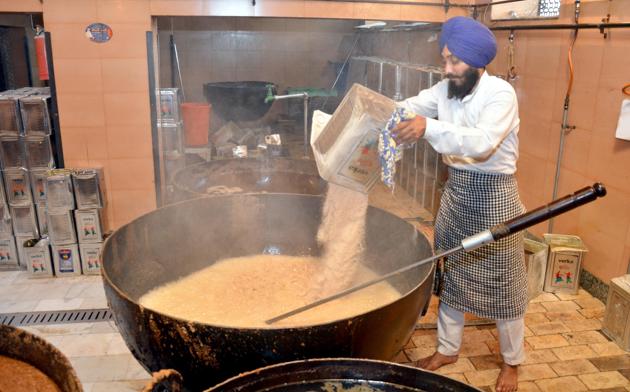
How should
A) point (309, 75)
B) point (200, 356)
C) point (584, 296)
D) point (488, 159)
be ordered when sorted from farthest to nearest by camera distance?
point (309, 75), point (584, 296), point (488, 159), point (200, 356)

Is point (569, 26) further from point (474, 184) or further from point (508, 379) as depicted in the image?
point (508, 379)

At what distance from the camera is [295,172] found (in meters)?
4.00

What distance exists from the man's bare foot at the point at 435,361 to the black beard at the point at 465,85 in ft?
4.77

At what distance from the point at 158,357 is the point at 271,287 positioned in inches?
38.5

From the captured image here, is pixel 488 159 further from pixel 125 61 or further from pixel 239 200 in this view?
pixel 125 61

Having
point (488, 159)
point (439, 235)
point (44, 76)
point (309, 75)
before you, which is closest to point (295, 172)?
point (439, 235)

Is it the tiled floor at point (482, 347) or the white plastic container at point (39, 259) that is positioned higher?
the white plastic container at point (39, 259)

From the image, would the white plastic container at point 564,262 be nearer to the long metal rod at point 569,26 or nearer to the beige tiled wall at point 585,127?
the beige tiled wall at point 585,127

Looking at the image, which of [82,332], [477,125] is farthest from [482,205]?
[82,332]

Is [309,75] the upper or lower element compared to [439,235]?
upper

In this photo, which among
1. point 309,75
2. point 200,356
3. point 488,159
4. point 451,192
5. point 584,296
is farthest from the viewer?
point 309,75

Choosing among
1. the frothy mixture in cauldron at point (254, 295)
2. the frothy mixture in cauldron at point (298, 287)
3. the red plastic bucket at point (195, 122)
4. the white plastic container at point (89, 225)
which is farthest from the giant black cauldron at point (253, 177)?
the frothy mixture in cauldron at point (298, 287)

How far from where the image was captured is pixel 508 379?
111 inches

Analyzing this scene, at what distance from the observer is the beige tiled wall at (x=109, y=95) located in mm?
4051
